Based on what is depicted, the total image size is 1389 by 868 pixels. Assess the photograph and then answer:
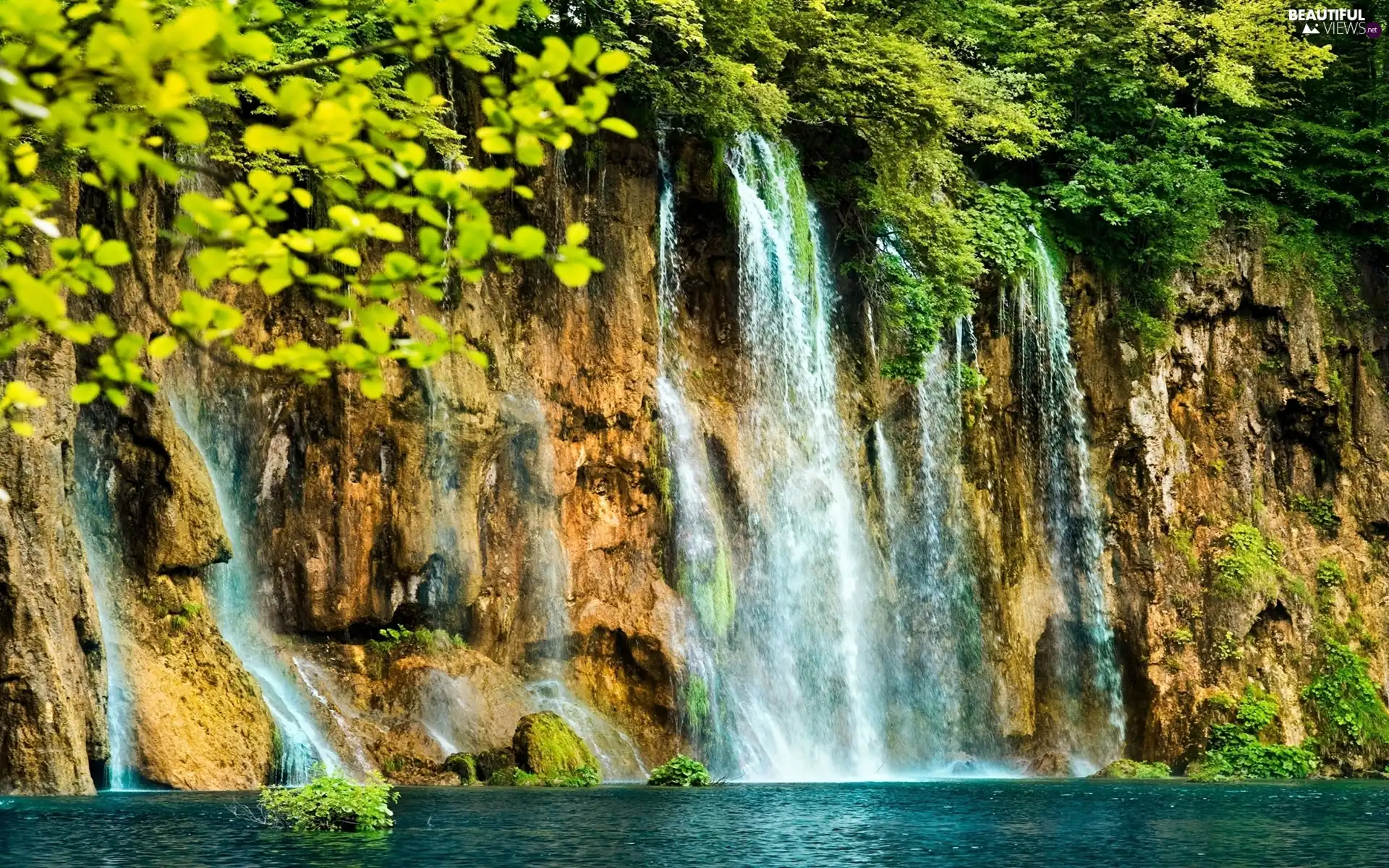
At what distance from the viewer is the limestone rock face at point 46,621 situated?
56.0ft

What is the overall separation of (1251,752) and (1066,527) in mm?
5647

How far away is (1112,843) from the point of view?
14.0 metres

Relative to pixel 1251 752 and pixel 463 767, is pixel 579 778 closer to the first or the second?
pixel 463 767

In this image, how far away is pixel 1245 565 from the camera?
3095 cm

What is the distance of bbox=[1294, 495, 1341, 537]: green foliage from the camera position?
1304 inches

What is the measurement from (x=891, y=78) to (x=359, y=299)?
927 inches

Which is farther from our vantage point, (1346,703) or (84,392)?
(1346,703)

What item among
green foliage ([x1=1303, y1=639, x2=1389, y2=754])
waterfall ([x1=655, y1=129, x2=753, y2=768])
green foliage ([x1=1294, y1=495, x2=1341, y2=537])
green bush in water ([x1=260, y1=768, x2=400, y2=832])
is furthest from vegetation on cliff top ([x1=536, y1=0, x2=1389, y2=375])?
green bush in water ([x1=260, y1=768, x2=400, y2=832])

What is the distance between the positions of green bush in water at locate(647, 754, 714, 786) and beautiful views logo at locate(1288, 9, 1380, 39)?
2435 centimetres

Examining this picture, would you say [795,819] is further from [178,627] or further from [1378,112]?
[1378,112]

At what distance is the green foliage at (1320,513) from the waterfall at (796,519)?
438 inches

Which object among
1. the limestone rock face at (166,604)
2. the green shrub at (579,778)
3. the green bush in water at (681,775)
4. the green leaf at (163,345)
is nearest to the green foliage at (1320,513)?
the green bush in water at (681,775)

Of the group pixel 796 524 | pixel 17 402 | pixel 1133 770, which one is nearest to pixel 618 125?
pixel 17 402

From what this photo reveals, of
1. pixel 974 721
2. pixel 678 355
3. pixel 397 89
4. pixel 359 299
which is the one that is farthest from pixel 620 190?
pixel 359 299
